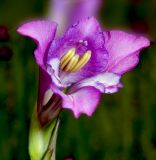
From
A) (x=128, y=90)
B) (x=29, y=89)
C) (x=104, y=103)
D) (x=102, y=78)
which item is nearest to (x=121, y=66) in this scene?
(x=102, y=78)

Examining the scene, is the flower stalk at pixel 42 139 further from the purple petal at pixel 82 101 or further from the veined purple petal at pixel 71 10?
the veined purple petal at pixel 71 10

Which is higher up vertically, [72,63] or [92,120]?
[72,63]

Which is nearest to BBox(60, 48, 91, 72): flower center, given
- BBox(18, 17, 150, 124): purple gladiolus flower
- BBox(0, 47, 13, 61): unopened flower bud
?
BBox(18, 17, 150, 124): purple gladiolus flower

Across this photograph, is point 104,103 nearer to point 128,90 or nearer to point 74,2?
point 128,90

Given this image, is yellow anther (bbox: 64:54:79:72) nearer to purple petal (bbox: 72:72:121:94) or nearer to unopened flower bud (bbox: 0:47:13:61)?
purple petal (bbox: 72:72:121:94)

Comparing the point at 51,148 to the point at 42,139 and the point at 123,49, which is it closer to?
the point at 42,139

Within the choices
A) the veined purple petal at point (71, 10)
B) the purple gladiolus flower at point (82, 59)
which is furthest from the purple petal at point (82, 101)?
the veined purple petal at point (71, 10)

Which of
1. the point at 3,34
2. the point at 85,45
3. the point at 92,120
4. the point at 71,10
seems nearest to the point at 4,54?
the point at 3,34
